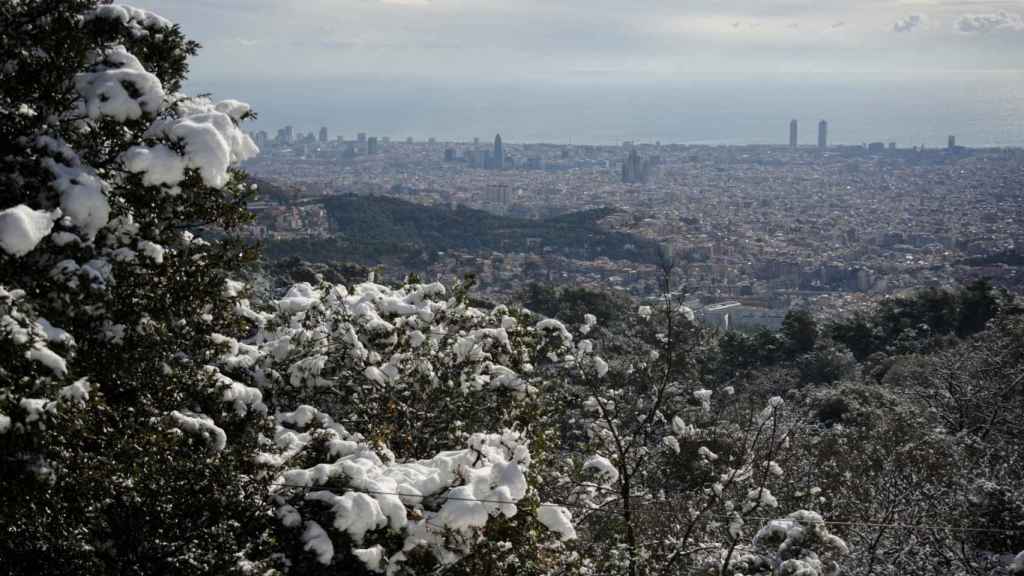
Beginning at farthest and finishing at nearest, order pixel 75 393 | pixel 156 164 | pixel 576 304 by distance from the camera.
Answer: pixel 576 304, pixel 156 164, pixel 75 393

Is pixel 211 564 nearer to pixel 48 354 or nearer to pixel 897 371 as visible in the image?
pixel 48 354

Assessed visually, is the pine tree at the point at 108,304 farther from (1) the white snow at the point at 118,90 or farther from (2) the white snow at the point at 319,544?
(2) the white snow at the point at 319,544

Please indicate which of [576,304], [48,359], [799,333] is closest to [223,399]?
[48,359]

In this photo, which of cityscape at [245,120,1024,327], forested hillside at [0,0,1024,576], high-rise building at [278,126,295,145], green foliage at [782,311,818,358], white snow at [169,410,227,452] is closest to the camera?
forested hillside at [0,0,1024,576]

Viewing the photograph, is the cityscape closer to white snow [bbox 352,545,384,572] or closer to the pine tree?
white snow [bbox 352,545,384,572]

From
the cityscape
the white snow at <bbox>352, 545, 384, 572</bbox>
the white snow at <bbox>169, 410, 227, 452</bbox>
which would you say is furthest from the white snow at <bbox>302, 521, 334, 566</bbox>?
the cityscape

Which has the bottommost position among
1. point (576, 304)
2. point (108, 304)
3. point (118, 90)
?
point (576, 304)

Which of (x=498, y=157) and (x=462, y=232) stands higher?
(x=498, y=157)

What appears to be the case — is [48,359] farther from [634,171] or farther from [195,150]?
[634,171]
